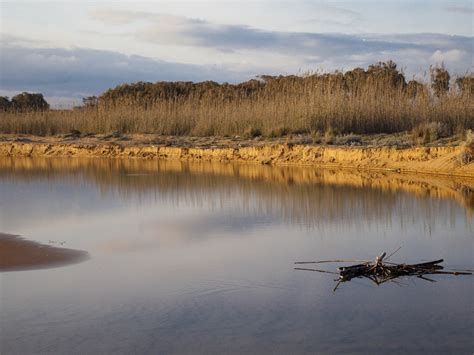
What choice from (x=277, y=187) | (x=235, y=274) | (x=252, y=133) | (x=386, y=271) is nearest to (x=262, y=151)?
(x=252, y=133)

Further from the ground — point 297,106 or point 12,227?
point 297,106

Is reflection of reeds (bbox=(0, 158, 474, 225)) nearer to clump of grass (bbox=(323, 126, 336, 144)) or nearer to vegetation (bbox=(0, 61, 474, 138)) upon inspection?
clump of grass (bbox=(323, 126, 336, 144))

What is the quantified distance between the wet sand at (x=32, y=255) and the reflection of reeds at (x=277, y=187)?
11.7 ft

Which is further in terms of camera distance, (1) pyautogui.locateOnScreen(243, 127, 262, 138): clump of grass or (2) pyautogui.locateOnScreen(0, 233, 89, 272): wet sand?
(1) pyautogui.locateOnScreen(243, 127, 262, 138): clump of grass

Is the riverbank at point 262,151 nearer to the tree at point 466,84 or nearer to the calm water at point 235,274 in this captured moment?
the calm water at point 235,274

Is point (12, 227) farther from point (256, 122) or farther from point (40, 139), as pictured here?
point (40, 139)

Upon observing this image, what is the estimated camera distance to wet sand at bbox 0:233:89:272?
25.8ft

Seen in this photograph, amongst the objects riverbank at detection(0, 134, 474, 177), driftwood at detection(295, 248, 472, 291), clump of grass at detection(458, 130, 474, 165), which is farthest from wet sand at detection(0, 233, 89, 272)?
riverbank at detection(0, 134, 474, 177)

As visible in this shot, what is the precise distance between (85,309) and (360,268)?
2.64 m

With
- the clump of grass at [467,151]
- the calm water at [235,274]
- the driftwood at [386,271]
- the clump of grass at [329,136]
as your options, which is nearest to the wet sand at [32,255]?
the calm water at [235,274]

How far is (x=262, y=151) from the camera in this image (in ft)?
67.4

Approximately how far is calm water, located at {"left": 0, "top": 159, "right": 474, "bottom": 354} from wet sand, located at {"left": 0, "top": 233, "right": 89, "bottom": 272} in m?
0.24

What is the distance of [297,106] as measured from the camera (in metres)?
22.3

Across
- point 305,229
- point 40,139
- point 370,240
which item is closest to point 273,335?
point 370,240
